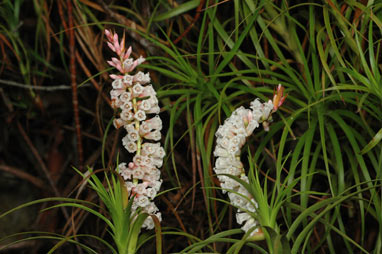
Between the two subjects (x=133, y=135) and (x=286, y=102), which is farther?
(x=286, y=102)

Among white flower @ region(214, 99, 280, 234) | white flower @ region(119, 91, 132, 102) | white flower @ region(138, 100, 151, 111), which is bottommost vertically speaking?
white flower @ region(214, 99, 280, 234)

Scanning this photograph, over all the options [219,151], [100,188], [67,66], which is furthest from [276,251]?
[67,66]

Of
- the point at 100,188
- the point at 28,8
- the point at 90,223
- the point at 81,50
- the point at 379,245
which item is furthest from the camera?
the point at 28,8

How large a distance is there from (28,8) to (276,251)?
1191 millimetres

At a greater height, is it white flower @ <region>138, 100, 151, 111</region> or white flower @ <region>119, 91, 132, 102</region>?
white flower @ <region>119, 91, 132, 102</region>

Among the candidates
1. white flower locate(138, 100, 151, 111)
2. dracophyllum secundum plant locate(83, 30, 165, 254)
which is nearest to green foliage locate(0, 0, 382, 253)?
dracophyllum secundum plant locate(83, 30, 165, 254)

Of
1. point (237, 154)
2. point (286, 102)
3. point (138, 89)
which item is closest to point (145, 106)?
point (138, 89)

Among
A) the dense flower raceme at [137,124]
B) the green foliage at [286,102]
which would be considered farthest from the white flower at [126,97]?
the green foliage at [286,102]

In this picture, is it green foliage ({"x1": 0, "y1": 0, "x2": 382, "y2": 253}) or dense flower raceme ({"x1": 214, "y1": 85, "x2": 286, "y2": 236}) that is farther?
green foliage ({"x1": 0, "y1": 0, "x2": 382, "y2": 253})

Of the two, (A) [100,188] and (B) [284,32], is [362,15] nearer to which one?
(B) [284,32]

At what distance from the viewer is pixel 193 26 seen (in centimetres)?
130

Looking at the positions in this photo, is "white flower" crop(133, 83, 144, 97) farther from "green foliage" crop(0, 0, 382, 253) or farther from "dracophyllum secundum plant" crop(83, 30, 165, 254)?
"green foliage" crop(0, 0, 382, 253)

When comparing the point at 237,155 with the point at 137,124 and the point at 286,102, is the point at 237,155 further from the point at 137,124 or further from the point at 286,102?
the point at 286,102

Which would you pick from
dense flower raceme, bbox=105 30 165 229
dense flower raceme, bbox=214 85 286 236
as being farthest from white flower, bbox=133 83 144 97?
dense flower raceme, bbox=214 85 286 236
